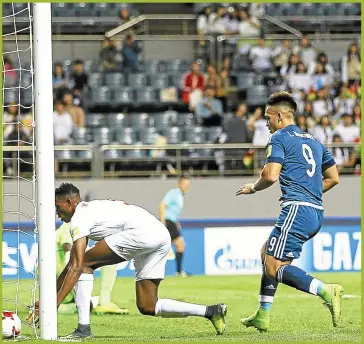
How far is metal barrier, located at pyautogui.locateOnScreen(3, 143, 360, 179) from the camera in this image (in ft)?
61.6

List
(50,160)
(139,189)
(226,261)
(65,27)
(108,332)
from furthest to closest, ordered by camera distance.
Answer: (65,27) < (139,189) < (226,261) < (108,332) < (50,160)

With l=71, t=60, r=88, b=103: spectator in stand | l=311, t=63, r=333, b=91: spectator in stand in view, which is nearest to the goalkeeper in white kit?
l=71, t=60, r=88, b=103: spectator in stand

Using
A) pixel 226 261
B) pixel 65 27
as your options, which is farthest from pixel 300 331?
pixel 65 27

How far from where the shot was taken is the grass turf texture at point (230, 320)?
8281 mm

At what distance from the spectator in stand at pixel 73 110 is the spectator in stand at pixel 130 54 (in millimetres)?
2097

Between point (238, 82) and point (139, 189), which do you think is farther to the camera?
point (238, 82)

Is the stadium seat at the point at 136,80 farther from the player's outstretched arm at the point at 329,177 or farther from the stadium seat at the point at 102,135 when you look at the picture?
the player's outstretched arm at the point at 329,177

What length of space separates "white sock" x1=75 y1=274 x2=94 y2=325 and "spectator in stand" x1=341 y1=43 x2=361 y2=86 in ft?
45.8

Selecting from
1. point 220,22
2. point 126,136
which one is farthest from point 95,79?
point 220,22

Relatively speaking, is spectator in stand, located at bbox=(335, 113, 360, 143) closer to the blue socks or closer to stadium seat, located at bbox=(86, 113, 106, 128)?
stadium seat, located at bbox=(86, 113, 106, 128)

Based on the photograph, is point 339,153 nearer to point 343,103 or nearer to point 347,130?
point 347,130

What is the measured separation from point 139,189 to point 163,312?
418 inches

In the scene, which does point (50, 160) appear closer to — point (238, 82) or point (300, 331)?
point (300, 331)

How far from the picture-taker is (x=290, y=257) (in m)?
8.22
